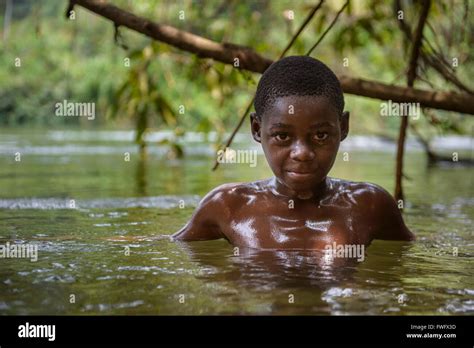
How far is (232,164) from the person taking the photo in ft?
36.2

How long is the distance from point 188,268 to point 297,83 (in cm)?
90

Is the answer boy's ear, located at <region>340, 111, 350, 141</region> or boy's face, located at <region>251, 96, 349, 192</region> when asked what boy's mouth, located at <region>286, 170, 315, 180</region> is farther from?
boy's ear, located at <region>340, 111, 350, 141</region>

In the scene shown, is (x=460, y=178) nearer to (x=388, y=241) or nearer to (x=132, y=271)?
(x=388, y=241)

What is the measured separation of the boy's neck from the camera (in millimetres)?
3434

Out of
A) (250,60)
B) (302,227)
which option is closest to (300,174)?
(302,227)

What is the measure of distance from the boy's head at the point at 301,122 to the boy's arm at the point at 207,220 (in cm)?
41

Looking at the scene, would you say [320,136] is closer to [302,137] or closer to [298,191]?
[302,137]

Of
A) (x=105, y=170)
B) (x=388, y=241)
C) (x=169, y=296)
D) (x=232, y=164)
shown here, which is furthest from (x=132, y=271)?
(x=232, y=164)

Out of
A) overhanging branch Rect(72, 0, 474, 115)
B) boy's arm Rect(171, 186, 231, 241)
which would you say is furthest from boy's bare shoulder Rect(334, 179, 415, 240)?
overhanging branch Rect(72, 0, 474, 115)

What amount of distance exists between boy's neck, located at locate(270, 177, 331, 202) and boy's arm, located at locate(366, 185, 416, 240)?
25 centimetres

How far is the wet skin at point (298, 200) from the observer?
10.4 feet

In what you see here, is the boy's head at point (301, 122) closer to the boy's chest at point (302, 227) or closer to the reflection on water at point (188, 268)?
the boy's chest at point (302, 227)

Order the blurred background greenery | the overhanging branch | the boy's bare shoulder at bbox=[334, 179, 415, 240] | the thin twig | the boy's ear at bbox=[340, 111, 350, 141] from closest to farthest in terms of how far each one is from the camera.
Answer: the boy's ear at bbox=[340, 111, 350, 141] < the boy's bare shoulder at bbox=[334, 179, 415, 240] < the overhanging branch < the thin twig < the blurred background greenery

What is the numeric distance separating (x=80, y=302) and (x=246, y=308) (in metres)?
0.55
